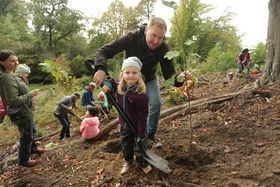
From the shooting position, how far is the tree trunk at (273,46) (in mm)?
6160

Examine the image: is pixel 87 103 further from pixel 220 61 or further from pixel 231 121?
pixel 220 61

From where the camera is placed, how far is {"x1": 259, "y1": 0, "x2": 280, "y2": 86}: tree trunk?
6160 millimetres

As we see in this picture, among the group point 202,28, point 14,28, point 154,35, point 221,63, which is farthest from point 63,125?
point 14,28

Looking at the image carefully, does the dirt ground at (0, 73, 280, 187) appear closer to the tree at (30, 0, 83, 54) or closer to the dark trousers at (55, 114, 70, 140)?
the dark trousers at (55, 114, 70, 140)

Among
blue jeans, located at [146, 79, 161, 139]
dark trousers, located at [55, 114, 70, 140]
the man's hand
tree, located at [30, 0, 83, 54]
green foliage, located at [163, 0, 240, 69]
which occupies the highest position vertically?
tree, located at [30, 0, 83, 54]

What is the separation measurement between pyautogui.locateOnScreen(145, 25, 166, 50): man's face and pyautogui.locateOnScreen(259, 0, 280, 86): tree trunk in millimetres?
3805

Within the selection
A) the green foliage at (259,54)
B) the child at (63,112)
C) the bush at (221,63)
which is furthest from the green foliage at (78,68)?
the child at (63,112)

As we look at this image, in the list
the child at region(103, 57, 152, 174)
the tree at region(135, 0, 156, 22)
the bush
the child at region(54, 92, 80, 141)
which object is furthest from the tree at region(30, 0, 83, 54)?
the child at region(103, 57, 152, 174)

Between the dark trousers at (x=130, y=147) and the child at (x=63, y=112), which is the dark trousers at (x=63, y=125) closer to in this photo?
the child at (x=63, y=112)

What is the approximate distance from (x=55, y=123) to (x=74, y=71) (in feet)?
51.7

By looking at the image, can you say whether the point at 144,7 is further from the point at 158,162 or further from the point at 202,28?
the point at 158,162

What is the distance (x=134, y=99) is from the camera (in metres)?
3.04

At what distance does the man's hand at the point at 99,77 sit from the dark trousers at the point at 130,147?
58 centimetres

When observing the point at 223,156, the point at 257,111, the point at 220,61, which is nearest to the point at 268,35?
the point at 257,111
